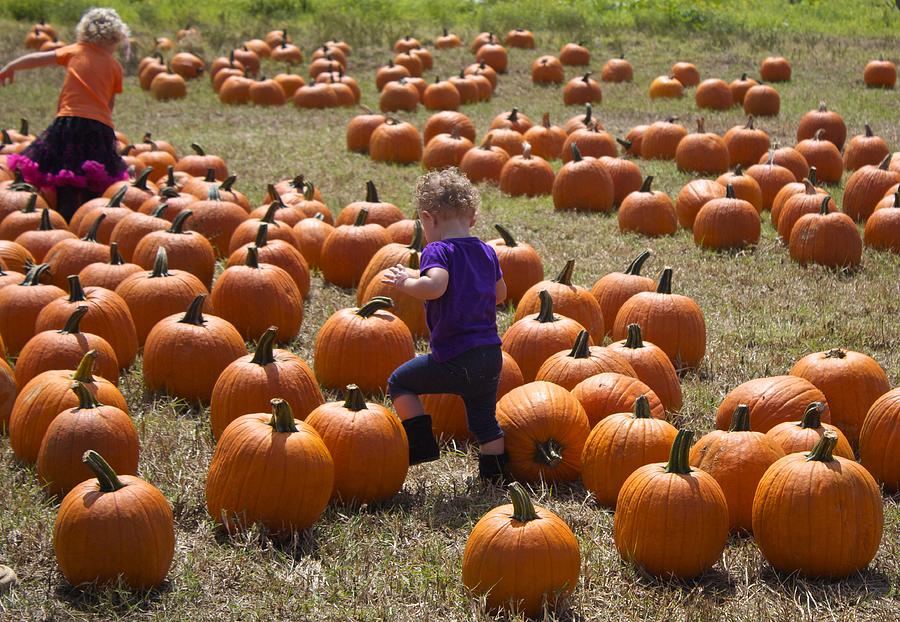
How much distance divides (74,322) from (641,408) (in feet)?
9.45

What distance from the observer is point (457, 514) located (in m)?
4.50

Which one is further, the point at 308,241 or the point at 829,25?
the point at 829,25

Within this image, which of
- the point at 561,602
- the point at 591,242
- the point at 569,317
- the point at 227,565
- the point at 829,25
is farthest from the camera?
the point at 829,25

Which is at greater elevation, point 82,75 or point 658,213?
point 82,75

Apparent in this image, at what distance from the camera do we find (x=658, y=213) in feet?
29.9

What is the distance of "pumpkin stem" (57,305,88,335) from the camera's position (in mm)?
5289

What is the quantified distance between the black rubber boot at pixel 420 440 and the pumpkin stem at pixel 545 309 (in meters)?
1.12

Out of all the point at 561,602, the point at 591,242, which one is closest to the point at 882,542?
the point at 561,602

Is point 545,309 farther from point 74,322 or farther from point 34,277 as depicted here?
point 34,277

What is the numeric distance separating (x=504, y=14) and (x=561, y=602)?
21.6 meters

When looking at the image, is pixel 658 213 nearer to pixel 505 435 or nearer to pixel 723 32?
pixel 505 435

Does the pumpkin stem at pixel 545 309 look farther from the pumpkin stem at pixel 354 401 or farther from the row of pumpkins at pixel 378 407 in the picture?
the pumpkin stem at pixel 354 401

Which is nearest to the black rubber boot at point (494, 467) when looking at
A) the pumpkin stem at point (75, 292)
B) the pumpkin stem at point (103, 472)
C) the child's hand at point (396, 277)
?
the child's hand at point (396, 277)

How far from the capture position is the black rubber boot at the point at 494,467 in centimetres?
478
